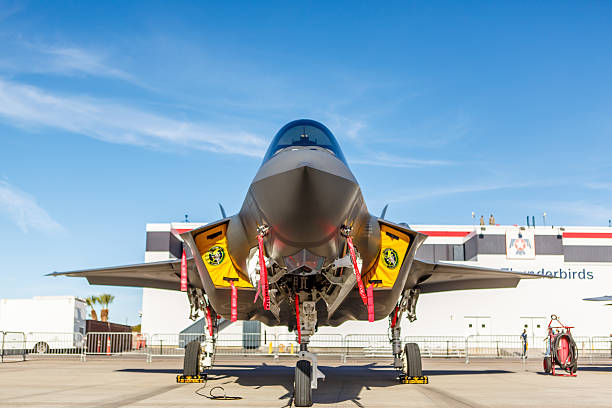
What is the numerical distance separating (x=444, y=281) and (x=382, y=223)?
477 centimetres

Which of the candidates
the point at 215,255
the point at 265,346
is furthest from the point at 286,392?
the point at 265,346

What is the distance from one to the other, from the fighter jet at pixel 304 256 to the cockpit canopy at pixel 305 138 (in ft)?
0.05

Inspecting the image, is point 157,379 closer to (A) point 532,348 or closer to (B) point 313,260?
(B) point 313,260

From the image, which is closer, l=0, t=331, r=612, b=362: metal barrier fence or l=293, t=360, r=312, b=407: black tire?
l=293, t=360, r=312, b=407: black tire

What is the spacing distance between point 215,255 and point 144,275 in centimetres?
434

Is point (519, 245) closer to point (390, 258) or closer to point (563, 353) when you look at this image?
point (563, 353)

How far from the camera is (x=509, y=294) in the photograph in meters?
33.8

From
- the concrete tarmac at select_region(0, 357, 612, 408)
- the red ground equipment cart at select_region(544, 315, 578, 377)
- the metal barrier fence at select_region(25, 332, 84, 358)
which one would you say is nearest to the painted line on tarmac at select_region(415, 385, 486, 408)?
the concrete tarmac at select_region(0, 357, 612, 408)

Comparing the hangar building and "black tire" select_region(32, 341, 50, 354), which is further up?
the hangar building

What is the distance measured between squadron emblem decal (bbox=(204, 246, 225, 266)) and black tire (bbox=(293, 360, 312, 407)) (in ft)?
6.99

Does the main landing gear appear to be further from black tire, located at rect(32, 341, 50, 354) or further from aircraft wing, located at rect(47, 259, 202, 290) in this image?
black tire, located at rect(32, 341, 50, 354)

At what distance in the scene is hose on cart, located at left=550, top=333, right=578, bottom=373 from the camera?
543 inches

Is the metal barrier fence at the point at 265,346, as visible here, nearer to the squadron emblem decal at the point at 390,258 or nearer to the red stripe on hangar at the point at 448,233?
the red stripe on hangar at the point at 448,233

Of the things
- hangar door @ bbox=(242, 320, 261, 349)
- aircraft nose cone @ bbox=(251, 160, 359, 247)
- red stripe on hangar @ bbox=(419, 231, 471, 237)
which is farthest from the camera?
red stripe on hangar @ bbox=(419, 231, 471, 237)
